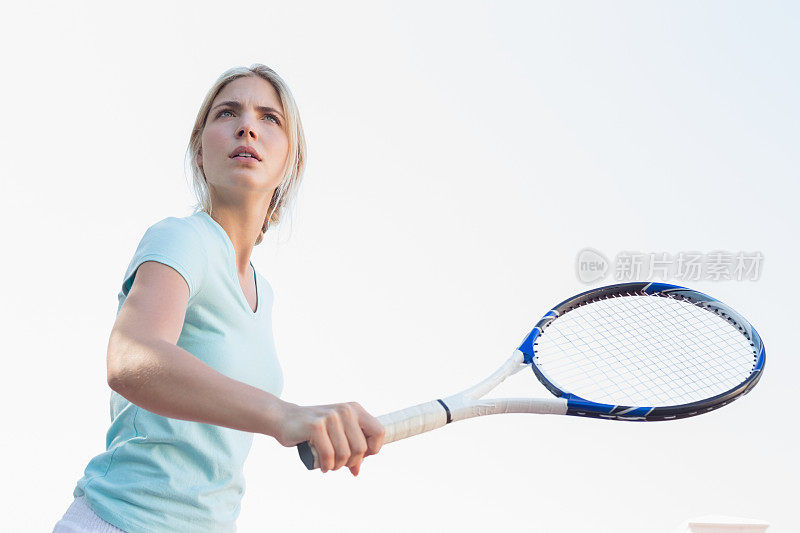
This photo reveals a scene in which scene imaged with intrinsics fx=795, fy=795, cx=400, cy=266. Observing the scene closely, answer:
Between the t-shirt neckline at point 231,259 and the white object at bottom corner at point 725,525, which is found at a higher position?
the t-shirt neckline at point 231,259

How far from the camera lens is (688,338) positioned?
10.5ft

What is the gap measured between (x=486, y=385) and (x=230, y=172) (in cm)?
103

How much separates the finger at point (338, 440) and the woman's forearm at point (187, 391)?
3.4 inches

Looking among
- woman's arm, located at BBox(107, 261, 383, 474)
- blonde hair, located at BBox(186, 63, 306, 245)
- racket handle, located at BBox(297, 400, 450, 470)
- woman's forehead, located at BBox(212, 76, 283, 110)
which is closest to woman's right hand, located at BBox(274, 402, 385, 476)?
woman's arm, located at BBox(107, 261, 383, 474)

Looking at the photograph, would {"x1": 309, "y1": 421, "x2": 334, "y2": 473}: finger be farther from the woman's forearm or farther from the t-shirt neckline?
the t-shirt neckline

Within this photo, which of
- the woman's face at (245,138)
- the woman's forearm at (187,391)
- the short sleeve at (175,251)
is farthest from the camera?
the woman's face at (245,138)

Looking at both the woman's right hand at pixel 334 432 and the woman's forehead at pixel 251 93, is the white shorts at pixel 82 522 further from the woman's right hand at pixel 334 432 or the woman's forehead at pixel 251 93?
the woman's forehead at pixel 251 93

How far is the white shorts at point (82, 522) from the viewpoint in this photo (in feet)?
5.32

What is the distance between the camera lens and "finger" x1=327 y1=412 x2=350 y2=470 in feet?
4.37

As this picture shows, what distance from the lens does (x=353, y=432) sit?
4.49 ft

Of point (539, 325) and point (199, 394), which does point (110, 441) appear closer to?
point (199, 394)

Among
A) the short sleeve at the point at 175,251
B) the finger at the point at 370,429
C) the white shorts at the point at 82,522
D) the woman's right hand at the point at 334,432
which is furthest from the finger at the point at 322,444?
the white shorts at the point at 82,522

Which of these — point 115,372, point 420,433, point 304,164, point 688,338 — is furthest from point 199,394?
point 688,338

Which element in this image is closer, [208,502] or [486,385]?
[208,502]
